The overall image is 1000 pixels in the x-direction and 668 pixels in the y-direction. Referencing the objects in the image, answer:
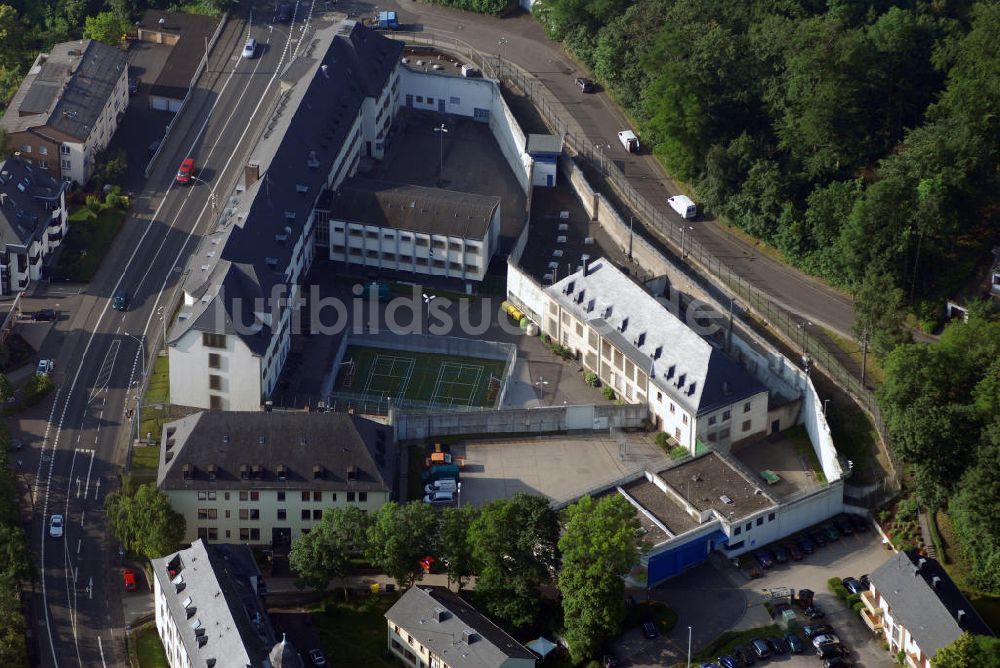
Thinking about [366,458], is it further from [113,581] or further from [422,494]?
[113,581]

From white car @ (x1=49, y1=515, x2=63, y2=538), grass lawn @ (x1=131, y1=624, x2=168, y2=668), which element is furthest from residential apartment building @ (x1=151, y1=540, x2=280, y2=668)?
white car @ (x1=49, y1=515, x2=63, y2=538)

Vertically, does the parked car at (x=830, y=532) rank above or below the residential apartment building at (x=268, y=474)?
below

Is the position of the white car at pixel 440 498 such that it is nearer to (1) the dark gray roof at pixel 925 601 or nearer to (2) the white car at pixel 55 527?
(2) the white car at pixel 55 527

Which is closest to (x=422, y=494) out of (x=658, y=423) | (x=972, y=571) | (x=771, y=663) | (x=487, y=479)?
(x=487, y=479)

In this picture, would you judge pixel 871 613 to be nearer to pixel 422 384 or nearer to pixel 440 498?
pixel 440 498

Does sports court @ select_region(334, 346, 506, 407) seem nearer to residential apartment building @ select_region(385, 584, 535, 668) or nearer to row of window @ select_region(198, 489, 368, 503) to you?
row of window @ select_region(198, 489, 368, 503)

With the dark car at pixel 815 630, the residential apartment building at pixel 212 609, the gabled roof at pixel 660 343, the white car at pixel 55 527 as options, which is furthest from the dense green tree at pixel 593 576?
the white car at pixel 55 527

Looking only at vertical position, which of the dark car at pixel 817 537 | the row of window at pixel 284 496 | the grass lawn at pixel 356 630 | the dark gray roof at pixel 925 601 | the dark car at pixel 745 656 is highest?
the dark gray roof at pixel 925 601

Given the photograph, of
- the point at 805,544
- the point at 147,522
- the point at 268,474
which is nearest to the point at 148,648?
the point at 147,522
